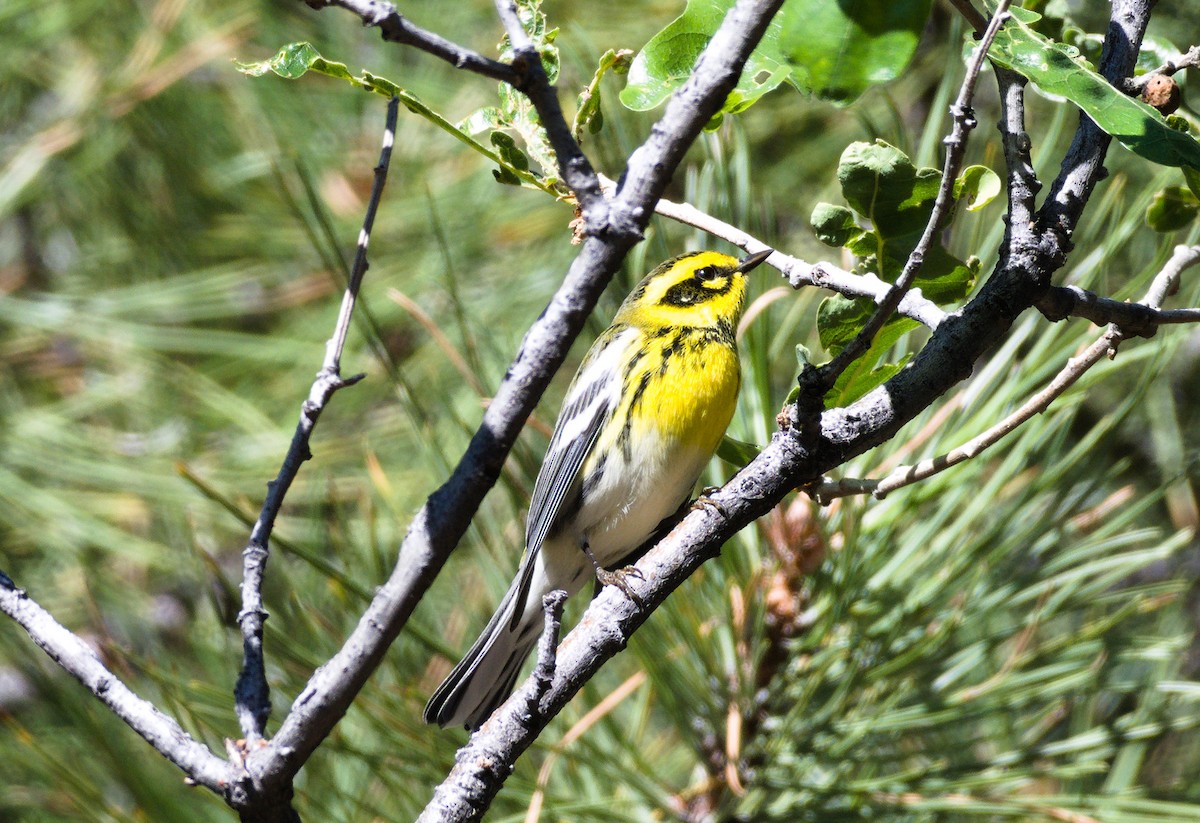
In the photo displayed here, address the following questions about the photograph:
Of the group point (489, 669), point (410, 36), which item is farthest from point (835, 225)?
point (489, 669)

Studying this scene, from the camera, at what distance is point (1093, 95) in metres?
0.89

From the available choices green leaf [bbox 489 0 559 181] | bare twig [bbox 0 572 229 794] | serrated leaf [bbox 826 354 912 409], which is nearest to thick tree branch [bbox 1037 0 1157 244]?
serrated leaf [bbox 826 354 912 409]

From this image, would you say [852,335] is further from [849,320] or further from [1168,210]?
[1168,210]

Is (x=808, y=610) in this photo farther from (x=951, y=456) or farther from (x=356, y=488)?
(x=356, y=488)

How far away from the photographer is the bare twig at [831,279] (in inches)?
43.6

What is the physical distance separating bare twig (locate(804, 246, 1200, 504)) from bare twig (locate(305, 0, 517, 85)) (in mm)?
499

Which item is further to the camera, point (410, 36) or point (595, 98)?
point (595, 98)

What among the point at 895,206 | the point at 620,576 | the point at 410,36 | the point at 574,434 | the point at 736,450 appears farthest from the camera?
the point at 574,434

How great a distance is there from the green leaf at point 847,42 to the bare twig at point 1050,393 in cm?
31

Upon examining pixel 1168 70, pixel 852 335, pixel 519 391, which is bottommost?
pixel 519 391

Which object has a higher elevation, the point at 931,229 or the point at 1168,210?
the point at 1168,210

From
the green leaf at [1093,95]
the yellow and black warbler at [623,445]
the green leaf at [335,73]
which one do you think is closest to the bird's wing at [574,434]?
the yellow and black warbler at [623,445]

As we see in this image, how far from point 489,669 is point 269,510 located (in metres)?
0.64

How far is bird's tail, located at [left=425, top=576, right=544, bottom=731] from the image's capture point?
5.31 feet
